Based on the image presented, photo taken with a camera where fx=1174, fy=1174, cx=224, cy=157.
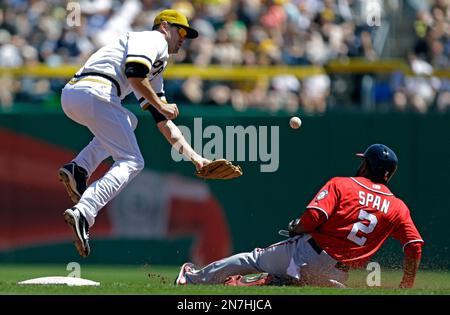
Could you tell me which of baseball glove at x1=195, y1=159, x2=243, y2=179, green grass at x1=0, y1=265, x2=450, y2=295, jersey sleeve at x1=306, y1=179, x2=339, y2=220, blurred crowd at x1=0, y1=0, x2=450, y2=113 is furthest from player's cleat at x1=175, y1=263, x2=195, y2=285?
blurred crowd at x1=0, y1=0, x2=450, y2=113

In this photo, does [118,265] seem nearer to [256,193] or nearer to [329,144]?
[256,193]

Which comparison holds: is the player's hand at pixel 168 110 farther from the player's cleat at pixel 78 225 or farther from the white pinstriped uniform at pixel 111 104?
the player's cleat at pixel 78 225

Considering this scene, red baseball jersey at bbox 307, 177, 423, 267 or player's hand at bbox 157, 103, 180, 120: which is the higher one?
player's hand at bbox 157, 103, 180, 120

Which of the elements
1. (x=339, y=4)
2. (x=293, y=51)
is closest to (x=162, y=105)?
(x=293, y=51)

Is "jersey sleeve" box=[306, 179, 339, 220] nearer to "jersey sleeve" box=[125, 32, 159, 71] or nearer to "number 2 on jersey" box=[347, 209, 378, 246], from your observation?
"number 2 on jersey" box=[347, 209, 378, 246]

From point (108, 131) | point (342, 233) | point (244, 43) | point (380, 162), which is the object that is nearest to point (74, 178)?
point (108, 131)

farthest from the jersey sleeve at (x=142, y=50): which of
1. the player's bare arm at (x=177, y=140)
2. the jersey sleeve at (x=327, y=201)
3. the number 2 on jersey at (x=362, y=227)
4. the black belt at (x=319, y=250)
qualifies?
the number 2 on jersey at (x=362, y=227)
